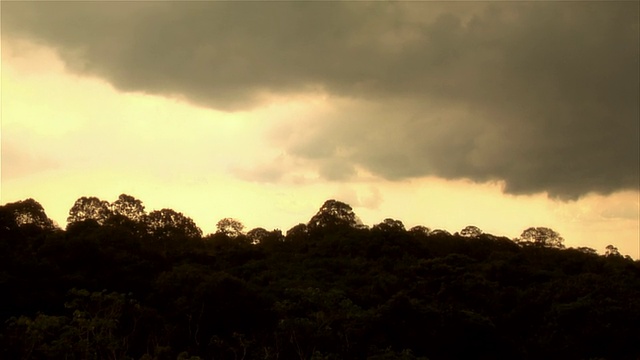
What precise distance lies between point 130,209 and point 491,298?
47.5m

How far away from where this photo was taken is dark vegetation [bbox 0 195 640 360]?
133 ft

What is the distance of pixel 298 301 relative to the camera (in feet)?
166

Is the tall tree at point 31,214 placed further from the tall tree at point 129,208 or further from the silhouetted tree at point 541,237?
the silhouetted tree at point 541,237

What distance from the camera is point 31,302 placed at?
A: 49.2 metres

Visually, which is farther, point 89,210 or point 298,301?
point 89,210

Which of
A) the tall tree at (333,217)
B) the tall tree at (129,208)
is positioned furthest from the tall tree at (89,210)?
the tall tree at (333,217)

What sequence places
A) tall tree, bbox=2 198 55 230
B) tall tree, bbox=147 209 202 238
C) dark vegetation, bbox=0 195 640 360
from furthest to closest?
tall tree, bbox=147 209 202 238 → tall tree, bbox=2 198 55 230 → dark vegetation, bbox=0 195 640 360

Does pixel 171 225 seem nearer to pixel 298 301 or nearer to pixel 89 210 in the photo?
pixel 89 210

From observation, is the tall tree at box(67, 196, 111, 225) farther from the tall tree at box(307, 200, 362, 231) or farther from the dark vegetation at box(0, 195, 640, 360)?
the tall tree at box(307, 200, 362, 231)

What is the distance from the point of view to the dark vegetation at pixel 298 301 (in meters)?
40.6

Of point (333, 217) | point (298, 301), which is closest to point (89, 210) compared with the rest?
point (333, 217)

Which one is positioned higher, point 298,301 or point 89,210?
point 89,210

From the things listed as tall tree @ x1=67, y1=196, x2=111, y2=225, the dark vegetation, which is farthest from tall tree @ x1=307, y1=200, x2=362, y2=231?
tall tree @ x1=67, y1=196, x2=111, y2=225

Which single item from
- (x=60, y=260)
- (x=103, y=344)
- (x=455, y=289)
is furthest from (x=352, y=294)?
(x=103, y=344)
